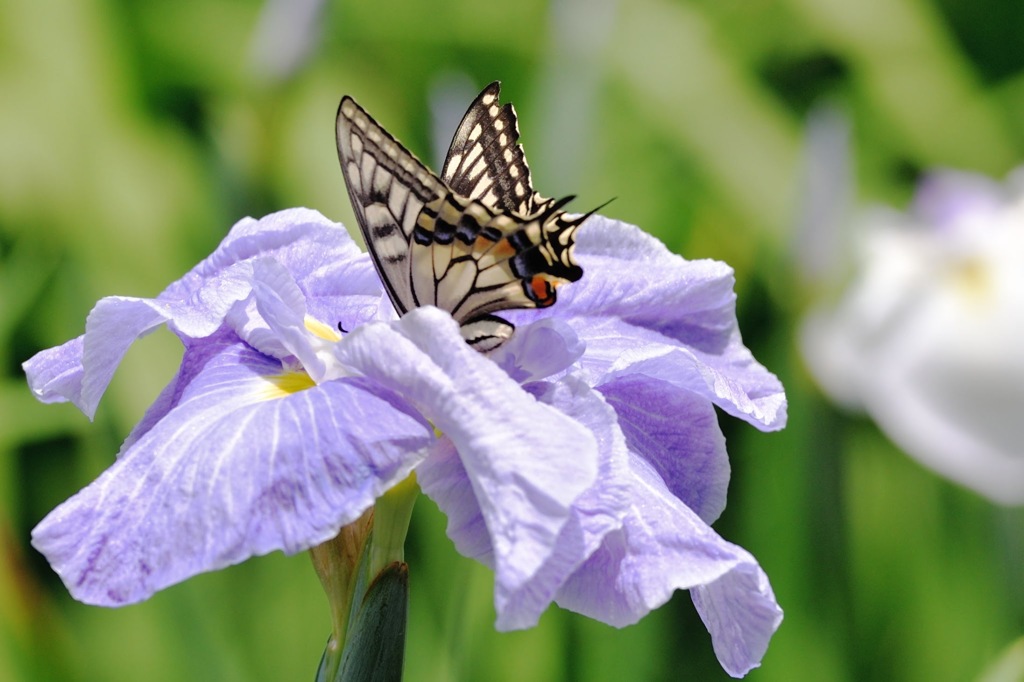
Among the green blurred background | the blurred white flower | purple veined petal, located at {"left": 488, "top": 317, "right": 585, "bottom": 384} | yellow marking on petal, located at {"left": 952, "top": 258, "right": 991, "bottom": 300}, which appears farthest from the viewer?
yellow marking on petal, located at {"left": 952, "top": 258, "right": 991, "bottom": 300}

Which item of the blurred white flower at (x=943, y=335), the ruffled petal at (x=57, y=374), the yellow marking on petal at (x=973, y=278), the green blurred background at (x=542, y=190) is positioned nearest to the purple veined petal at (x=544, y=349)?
the ruffled petal at (x=57, y=374)

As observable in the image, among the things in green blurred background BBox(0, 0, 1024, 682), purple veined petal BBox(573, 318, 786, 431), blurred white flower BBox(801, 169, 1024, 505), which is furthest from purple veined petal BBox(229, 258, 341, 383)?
blurred white flower BBox(801, 169, 1024, 505)

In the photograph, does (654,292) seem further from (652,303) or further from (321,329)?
(321,329)

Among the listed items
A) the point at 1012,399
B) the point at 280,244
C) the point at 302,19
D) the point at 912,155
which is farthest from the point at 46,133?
the point at 912,155

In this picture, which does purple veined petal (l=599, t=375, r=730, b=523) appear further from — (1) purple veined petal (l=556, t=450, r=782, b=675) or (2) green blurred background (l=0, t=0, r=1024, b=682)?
(2) green blurred background (l=0, t=0, r=1024, b=682)

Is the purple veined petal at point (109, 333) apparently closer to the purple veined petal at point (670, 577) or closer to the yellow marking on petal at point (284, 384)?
the yellow marking on petal at point (284, 384)

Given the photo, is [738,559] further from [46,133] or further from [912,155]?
[912,155]
